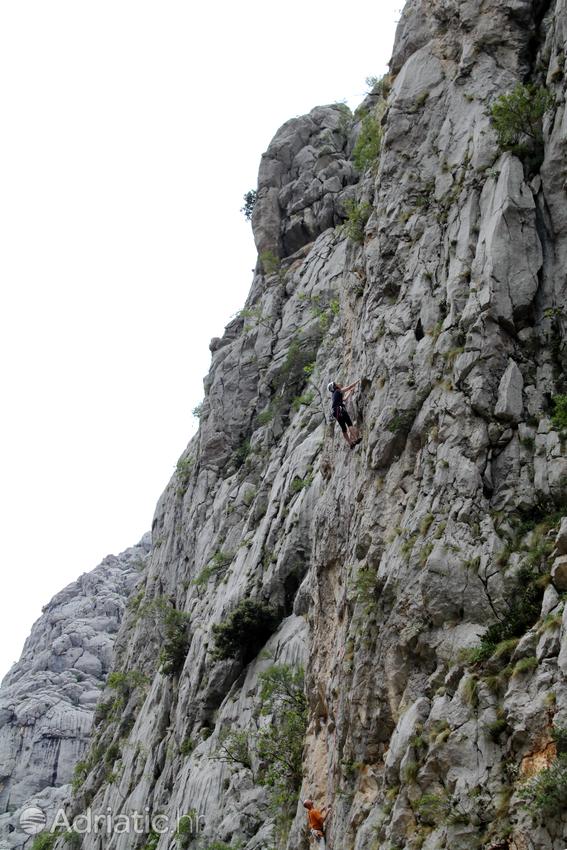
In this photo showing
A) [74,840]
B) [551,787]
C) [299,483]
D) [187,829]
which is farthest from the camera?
[74,840]

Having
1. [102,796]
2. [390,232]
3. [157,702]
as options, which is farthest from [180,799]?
[390,232]

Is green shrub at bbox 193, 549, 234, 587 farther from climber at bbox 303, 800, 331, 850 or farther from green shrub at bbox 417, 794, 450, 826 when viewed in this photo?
green shrub at bbox 417, 794, 450, 826

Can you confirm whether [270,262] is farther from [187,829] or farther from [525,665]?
[525,665]

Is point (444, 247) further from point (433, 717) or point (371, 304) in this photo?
point (433, 717)

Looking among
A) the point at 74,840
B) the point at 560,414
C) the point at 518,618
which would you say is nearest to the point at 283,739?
the point at 518,618

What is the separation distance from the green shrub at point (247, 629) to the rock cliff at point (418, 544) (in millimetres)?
109

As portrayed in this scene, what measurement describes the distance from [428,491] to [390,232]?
8815mm

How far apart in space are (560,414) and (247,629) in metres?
16.6

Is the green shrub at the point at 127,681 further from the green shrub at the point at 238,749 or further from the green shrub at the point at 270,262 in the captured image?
the green shrub at the point at 270,262

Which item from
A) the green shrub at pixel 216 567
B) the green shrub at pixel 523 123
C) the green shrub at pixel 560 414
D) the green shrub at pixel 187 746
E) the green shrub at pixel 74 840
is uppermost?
the green shrub at pixel 523 123

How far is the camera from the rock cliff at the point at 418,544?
451 inches

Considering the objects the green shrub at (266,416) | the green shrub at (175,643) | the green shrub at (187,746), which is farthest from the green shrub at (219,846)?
the green shrub at (266,416)

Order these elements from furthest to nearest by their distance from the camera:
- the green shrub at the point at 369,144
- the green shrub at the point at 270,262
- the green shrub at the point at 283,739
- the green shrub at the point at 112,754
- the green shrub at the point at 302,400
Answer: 1. the green shrub at the point at 270,262
2. the green shrub at the point at 112,754
3. the green shrub at the point at 302,400
4. the green shrub at the point at 369,144
5. the green shrub at the point at 283,739

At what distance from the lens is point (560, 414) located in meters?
13.5
